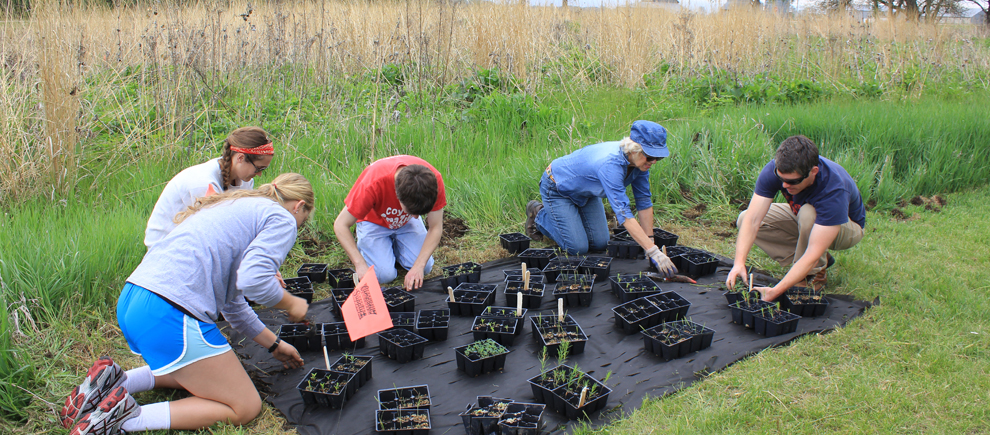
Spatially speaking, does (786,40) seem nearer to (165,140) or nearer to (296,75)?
(296,75)

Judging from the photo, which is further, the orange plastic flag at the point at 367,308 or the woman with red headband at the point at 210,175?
the woman with red headband at the point at 210,175

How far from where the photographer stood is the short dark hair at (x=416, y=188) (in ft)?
9.89

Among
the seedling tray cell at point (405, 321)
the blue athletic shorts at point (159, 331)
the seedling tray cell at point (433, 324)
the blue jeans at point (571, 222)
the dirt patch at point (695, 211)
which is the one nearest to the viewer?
the blue athletic shorts at point (159, 331)

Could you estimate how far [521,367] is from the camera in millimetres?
2857

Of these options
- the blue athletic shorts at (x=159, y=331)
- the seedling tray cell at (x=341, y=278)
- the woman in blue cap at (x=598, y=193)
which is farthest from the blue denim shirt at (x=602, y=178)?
the blue athletic shorts at (x=159, y=331)

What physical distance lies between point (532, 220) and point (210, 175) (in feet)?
8.93

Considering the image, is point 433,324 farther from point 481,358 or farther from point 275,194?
point 275,194

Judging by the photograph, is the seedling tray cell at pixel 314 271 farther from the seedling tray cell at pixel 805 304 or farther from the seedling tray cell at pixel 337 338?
the seedling tray cell at pixel 805 304

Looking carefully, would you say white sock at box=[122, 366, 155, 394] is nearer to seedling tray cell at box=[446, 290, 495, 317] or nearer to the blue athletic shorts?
the blue athletic shorts

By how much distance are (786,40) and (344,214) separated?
8.87 metres

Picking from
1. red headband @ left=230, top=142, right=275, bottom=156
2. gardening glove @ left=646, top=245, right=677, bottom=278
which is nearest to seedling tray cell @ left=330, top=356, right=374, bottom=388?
red headband @ left=230, top=142, right=275, bottom=156

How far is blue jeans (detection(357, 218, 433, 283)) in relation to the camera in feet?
13.3

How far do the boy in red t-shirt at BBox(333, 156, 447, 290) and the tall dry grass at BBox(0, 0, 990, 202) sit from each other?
251cm

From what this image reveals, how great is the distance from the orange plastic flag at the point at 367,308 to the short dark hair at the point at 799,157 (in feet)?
7.50
